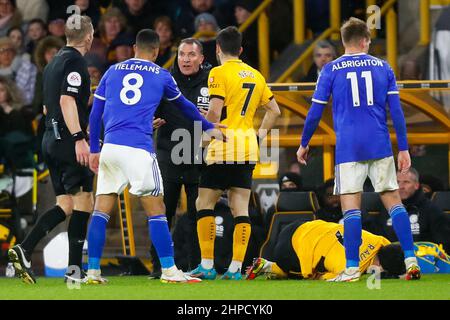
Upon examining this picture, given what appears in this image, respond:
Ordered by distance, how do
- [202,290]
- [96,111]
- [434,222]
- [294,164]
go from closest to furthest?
[202,290]
[96,111]
[434,222]
[294,164]

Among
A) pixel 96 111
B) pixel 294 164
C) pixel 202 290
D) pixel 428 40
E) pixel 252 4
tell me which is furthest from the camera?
pixel 252 4

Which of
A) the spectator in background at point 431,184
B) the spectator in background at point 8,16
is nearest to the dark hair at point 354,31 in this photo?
the spectator in background at point 431,184

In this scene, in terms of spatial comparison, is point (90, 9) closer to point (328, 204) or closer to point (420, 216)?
point (328, 204)

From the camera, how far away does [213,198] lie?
11070mm

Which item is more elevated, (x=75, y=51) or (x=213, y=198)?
(x=75, y=51)

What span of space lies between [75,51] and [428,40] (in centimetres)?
645

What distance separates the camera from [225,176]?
432 inches

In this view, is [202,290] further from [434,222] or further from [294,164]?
[294,164]

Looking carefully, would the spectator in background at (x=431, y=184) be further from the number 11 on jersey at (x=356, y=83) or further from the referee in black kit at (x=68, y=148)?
the referee in black kit at (x=68, y=148)

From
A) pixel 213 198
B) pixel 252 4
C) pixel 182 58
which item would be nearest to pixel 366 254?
pixel 213 198

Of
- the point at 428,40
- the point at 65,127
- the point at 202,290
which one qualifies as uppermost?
the point at 428,40

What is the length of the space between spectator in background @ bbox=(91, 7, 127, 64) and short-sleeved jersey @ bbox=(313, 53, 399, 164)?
754 cm

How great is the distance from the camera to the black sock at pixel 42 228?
10477mm

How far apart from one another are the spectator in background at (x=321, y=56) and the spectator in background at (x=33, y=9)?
475 centimetres
